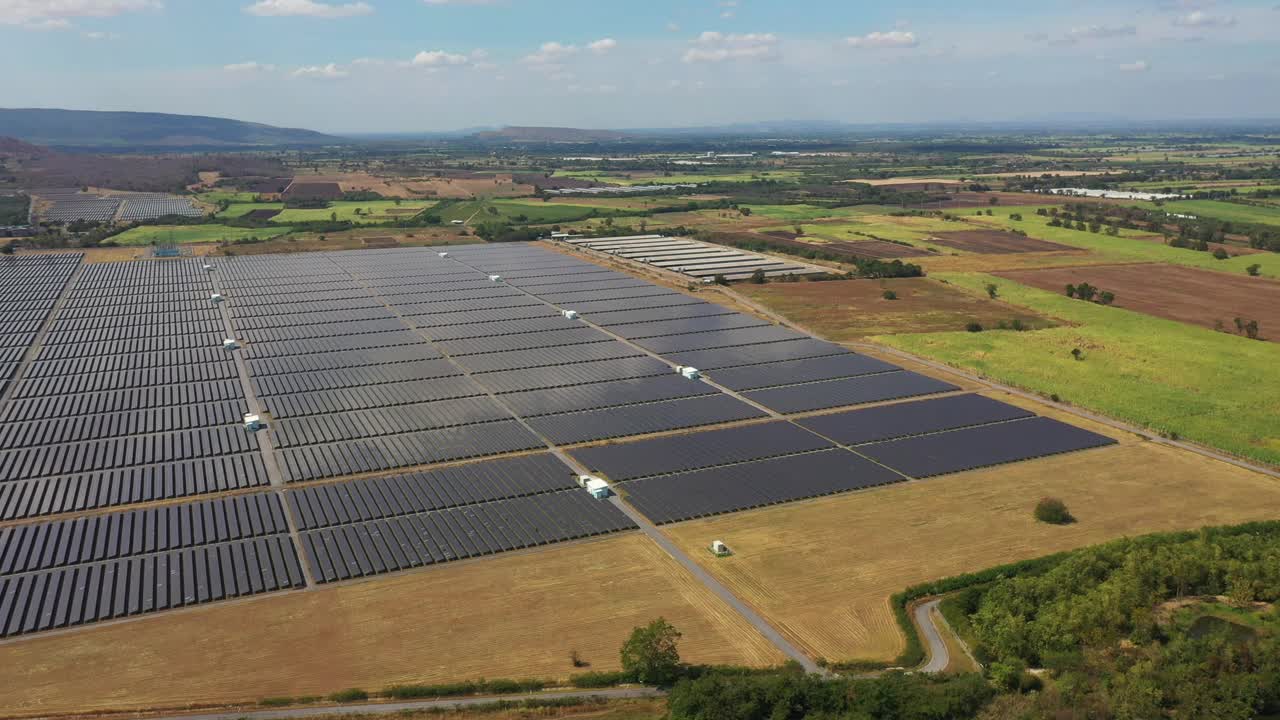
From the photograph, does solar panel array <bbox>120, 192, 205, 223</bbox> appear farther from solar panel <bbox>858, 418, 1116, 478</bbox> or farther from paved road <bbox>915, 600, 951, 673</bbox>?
paved road <bbox>915, 600, 951, 673</bbox>

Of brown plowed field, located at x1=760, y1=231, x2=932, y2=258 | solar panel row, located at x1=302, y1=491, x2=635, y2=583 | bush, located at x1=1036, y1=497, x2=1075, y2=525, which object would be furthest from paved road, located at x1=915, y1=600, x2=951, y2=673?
brown plowed field, located at x1=760, y1=231, x2=932, y2=258

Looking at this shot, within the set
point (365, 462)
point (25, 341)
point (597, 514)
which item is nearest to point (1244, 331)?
point (597, 514)

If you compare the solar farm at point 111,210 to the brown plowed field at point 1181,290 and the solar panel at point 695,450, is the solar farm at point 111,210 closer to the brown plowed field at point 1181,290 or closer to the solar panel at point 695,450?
the solar panel at point 695,450

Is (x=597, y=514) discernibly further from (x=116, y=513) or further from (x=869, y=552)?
(x=116, y=513)

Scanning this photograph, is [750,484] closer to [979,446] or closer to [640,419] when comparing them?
[640,419]

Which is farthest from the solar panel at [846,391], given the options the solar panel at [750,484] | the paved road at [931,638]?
the paved road at [931,638]

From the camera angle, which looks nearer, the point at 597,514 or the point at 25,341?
the point at 597,514

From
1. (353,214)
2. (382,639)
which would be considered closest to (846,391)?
(382,639)
